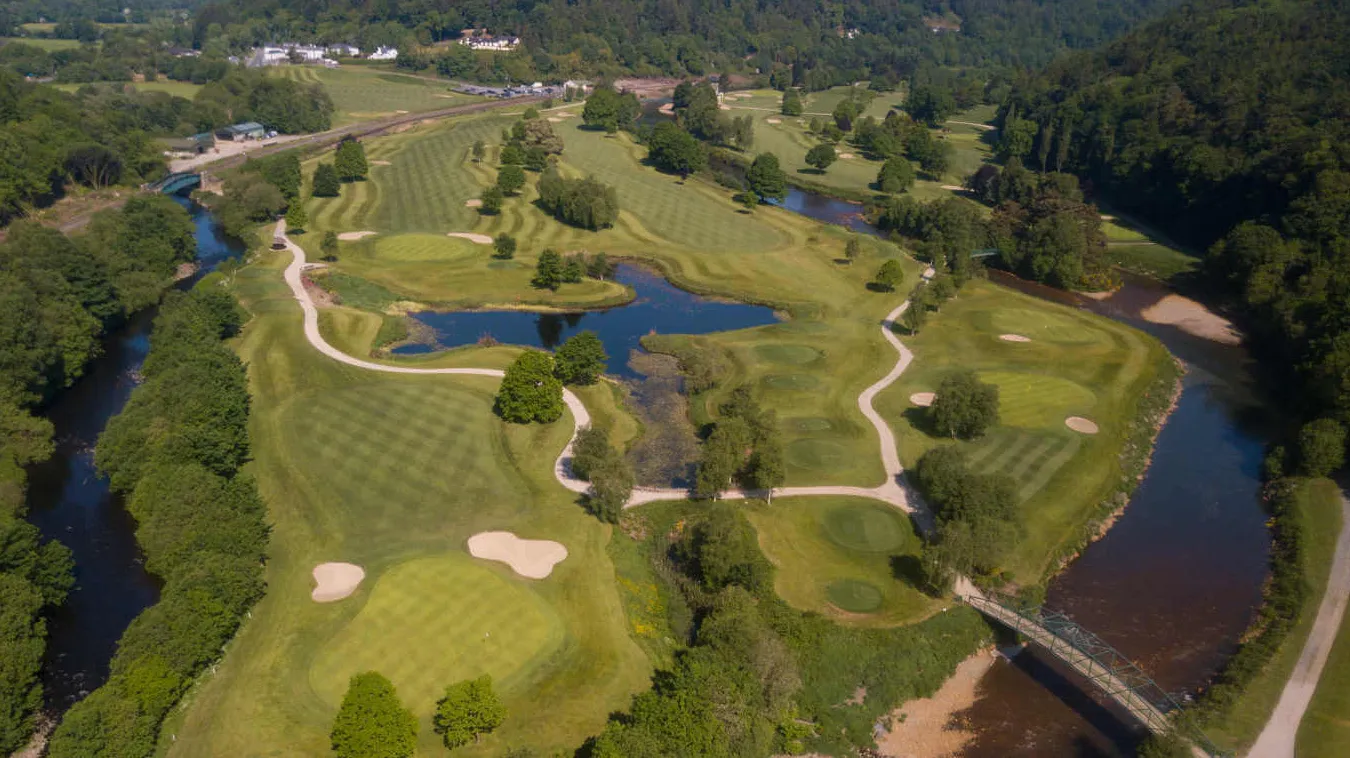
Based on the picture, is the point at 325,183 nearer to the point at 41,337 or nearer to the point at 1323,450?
the point at 41,337

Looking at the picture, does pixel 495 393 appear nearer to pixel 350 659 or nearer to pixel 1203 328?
pixel 350 659

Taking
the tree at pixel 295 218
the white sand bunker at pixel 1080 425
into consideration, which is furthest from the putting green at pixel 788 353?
the tree at pixel 295 218

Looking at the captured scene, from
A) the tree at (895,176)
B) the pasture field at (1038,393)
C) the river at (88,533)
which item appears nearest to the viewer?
the river at (88,533)

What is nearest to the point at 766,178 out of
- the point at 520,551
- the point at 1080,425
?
the point at 1080,425

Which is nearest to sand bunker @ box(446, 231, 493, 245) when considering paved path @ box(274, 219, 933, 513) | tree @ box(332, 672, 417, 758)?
paved path @ box(274, 219, 933, 513)

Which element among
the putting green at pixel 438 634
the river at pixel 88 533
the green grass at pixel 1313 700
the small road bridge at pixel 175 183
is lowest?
the small road bridge at pixel 175 183

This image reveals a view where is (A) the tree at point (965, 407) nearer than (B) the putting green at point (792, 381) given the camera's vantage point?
Yes

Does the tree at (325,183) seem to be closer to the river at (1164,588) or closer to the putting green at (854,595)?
the putting green at (854,595)
